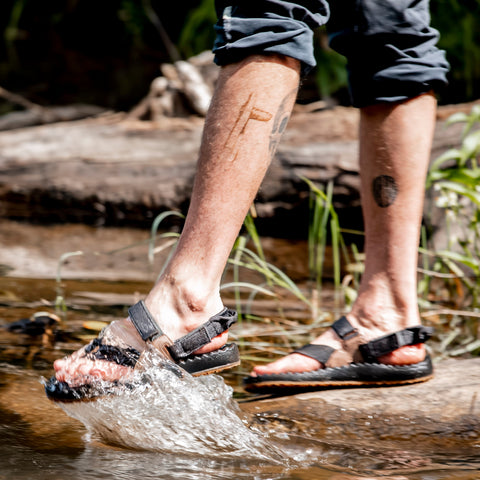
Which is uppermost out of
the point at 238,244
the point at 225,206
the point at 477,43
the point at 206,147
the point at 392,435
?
the point at 477,43

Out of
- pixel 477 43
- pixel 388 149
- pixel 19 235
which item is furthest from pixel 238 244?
pixel 477 43

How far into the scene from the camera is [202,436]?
57.8 inches

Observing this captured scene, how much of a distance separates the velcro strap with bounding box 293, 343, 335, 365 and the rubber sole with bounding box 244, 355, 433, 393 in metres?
0.03

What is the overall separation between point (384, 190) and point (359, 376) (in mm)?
456

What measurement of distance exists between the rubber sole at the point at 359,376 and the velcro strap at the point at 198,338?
0.26 metres

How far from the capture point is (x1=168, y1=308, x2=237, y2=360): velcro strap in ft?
4.92

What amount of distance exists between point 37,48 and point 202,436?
35.4ft

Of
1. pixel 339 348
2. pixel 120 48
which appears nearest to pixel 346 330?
pixel 339 348

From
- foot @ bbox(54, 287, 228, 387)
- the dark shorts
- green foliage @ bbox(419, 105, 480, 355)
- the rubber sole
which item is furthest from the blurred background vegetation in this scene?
foot @ bbox(54, 287, 228, 387)

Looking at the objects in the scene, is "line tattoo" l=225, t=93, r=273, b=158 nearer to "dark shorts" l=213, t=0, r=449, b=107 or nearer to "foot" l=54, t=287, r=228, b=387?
"dark shorts" l=213, t=0, r=449, b=107

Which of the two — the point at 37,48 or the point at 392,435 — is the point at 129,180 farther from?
the point at 37,48

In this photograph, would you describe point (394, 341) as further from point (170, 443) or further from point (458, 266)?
point (458, 266)

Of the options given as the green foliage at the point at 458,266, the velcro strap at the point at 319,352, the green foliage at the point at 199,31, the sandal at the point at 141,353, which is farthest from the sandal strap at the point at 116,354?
the green foliage at the point at 199,31

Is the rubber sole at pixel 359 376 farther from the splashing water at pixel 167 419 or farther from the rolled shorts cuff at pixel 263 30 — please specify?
the rolled shorts cuff at pixel 263 30
